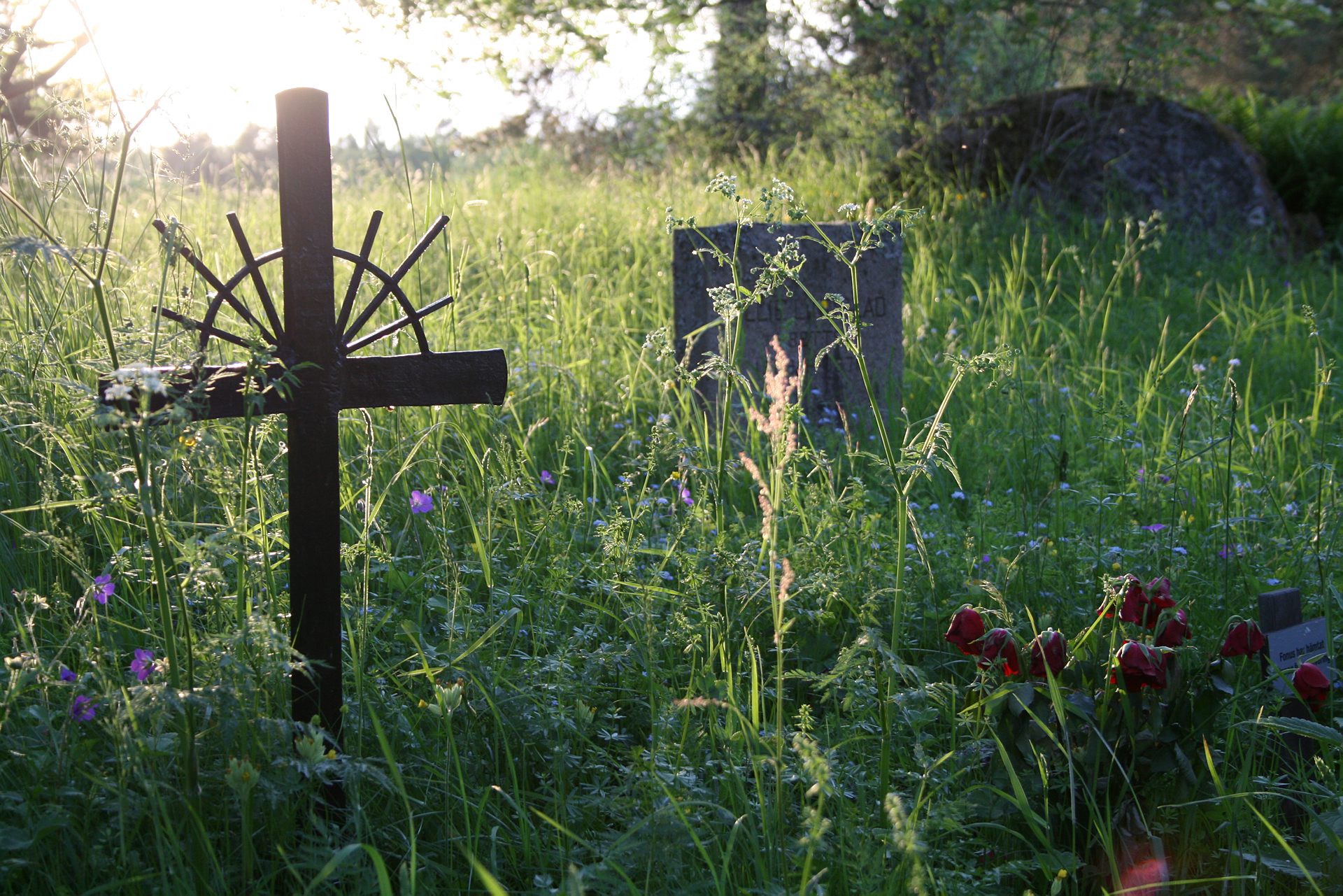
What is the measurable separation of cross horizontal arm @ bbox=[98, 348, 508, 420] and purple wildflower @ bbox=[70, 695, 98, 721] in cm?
45

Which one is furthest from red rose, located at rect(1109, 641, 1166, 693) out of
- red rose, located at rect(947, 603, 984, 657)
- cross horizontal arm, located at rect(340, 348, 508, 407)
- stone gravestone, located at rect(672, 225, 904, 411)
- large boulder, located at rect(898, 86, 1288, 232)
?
large boulder, located at rect(898, 86, 1288, 232)

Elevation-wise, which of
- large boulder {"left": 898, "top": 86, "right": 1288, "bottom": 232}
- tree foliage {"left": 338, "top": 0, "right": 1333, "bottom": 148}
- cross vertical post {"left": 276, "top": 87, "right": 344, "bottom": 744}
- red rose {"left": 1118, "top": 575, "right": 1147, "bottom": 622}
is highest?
tree foliage {"left": 338, "top": 0, "right": 1333, "bottom": 148}

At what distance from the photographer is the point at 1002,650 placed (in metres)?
1.82

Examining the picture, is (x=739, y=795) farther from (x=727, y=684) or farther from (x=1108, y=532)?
(x=1108, y=532)

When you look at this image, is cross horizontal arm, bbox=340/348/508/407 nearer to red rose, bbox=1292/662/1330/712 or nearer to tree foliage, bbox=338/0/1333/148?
red rose, bbox=1292/662/1330/712

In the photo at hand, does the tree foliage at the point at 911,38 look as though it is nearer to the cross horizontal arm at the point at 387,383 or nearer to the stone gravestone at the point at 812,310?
the stone gravestone at the point at 812,310

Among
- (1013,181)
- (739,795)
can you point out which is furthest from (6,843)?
(1013,181)

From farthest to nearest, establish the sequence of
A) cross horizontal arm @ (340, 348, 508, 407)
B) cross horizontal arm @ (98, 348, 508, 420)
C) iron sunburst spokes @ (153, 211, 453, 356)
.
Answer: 1. cross horizontal arm @ (340, 348, 508, 407)
2. cross horizontal arm @ (98, 348, 508, 420)
3. iron sunburst spokes @ (153, 211, 453, 356)

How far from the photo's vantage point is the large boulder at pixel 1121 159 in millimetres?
7559

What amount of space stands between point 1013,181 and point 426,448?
616 centimetres

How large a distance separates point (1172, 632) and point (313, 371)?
1603 millimetres

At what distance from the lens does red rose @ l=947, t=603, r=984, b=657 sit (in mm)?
1847

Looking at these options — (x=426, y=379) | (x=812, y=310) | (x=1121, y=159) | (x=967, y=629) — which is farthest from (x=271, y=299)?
(x=1121, y=159)

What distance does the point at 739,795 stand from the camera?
1.70 metres
